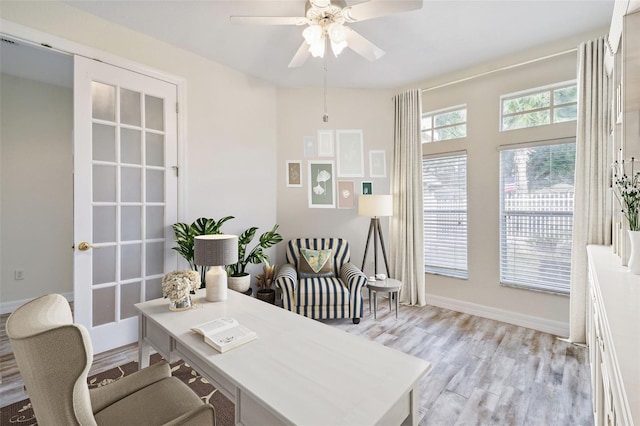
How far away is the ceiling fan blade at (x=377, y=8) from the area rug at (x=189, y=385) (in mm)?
2645

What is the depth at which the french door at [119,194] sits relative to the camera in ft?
8.21

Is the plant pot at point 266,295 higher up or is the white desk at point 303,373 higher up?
the white desk at point 303,373

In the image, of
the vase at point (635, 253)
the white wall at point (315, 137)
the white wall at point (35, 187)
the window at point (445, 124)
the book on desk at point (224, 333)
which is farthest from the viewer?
the white wall at point (315, 137)

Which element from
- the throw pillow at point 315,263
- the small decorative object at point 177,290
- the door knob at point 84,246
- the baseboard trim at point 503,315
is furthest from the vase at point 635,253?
the door knob at point 84,246

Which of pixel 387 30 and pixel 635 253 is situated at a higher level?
pixel 387 30

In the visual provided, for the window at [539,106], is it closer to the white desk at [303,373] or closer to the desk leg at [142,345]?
the white desk at [303,373]

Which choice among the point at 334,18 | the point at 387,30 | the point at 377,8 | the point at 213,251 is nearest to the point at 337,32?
the point at 334,18

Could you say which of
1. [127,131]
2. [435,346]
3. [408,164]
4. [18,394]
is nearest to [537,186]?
[408,164]

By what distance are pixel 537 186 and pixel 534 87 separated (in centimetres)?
102

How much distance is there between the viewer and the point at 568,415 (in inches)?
71.5

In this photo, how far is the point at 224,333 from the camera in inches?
54.3

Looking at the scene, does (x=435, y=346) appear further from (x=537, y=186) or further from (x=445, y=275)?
(x=537, y=186)

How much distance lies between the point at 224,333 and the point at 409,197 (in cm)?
301

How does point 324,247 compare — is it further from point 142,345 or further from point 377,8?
point 377,8
